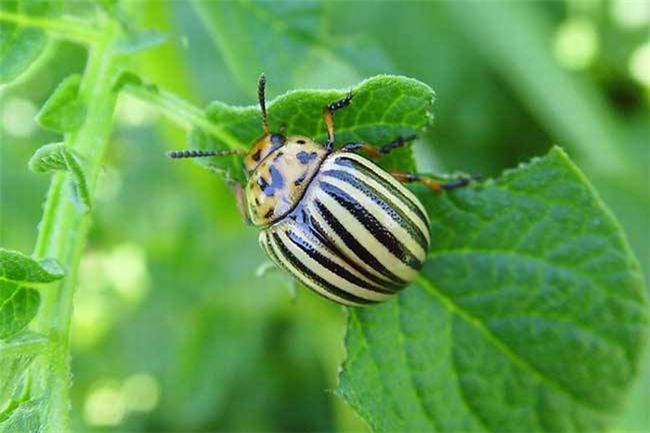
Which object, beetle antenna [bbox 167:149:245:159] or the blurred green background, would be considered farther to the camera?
the blurred green background

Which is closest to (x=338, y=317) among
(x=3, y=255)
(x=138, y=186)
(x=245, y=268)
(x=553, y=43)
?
(x=245, y=268)

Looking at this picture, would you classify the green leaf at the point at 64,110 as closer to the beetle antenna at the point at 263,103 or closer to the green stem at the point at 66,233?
the green stem at the point at 66,233

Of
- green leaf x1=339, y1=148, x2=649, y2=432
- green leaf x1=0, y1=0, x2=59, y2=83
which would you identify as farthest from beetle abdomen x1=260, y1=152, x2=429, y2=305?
green leaf x1=0, y1=0, x2=59, y2=83

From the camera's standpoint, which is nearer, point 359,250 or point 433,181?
point 359,250

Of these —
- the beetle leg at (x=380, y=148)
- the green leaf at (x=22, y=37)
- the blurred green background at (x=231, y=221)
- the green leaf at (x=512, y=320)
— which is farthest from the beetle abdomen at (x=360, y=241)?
the blurred green background at (x=231, y=221)

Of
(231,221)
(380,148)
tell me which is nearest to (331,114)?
(380,148)

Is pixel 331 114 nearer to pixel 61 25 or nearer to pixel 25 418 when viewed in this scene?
pixel 61 25

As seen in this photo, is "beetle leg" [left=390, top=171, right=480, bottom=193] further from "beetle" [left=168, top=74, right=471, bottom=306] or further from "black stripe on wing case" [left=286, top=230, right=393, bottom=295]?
"black stripe on wing case" [left=286, top=230, right=393, bottom=295]
